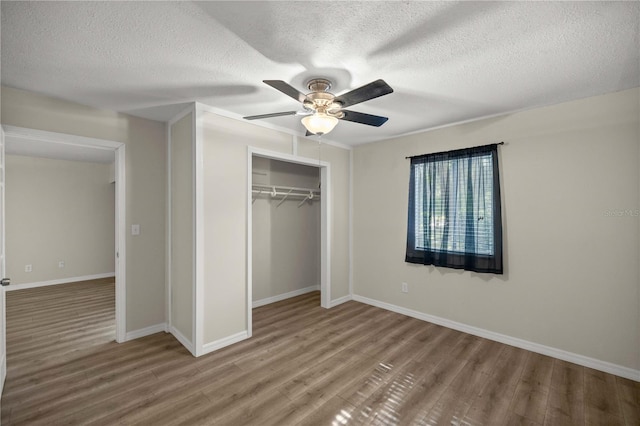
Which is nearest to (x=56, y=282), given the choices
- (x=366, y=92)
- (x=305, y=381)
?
(x=305, y=381)

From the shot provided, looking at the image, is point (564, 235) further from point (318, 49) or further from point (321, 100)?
point (318, 49)

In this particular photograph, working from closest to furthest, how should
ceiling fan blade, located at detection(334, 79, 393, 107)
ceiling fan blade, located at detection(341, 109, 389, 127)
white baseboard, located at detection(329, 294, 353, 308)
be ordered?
ceiling fan blade, located at detection(334, 79, 393, 107), ceiling fan blade, located at detection(341, 109, 389, 127), white baseboard, located at detection(329, 294, 353, 308)

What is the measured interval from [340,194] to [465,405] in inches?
118

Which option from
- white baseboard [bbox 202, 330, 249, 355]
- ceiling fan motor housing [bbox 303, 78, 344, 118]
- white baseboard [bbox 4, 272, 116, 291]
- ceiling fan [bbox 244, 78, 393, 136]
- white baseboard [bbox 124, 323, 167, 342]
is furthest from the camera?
white baseboard [bbox 4, 272, 116, 291]

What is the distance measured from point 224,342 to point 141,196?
1.88m

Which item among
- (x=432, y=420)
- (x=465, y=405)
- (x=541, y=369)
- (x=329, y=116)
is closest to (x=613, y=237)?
(x=541, y=369)

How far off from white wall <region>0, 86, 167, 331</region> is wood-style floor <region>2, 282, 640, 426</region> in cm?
40

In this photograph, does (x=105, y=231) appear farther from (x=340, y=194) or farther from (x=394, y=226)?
(x=394, y=226)

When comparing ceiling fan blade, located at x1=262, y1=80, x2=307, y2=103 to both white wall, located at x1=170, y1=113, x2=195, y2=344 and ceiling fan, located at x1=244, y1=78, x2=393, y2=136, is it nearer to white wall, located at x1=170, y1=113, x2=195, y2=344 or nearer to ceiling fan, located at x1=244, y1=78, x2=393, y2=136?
ceiling fan, located at x1=244, y1=78, x2=393, y2=136

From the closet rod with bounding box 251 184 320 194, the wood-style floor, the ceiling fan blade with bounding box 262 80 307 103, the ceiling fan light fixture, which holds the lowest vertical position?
the wood-style floor

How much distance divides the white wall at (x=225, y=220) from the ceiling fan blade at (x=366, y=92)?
1.51 metres

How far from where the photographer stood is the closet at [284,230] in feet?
14.5

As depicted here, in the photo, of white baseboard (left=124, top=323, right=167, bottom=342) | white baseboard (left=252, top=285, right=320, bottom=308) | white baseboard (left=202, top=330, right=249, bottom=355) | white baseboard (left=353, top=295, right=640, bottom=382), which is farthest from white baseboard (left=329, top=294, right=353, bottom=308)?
white baseboard (left=124, top=323, right=167, bottom=342)

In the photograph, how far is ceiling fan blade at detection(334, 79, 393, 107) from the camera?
179 centimetres
